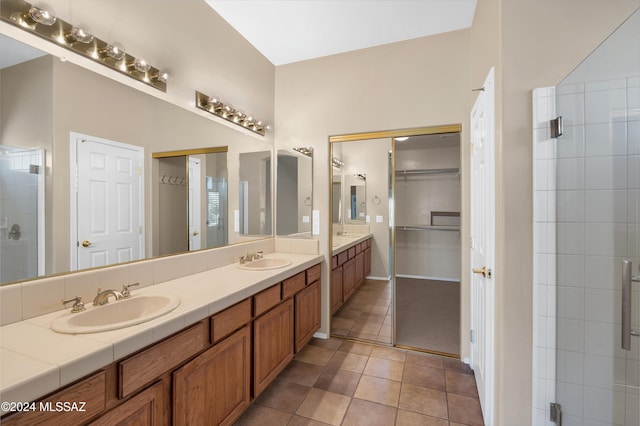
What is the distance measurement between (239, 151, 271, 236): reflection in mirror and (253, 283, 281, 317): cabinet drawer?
81cm

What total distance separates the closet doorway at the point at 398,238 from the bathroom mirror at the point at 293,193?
293mm

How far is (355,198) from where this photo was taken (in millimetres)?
3021

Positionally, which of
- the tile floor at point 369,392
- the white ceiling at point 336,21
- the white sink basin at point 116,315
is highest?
the white ceiling at point 336,21

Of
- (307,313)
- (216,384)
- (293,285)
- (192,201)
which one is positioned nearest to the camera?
(216,384)

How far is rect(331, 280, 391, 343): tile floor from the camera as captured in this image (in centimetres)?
290

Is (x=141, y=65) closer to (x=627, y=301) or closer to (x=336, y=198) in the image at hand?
(x=336, y=198)

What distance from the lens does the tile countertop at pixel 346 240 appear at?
2.97 metres

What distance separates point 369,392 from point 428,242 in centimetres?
174

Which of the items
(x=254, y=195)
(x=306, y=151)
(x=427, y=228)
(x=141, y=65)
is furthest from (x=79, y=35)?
(x=427, y=228)

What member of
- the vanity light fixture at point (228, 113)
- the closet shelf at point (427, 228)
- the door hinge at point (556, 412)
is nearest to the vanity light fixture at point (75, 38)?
the vanity light fixture at point (228, 113)

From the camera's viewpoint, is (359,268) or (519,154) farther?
(359,268)

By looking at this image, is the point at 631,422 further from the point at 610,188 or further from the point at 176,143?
the point at 176,143

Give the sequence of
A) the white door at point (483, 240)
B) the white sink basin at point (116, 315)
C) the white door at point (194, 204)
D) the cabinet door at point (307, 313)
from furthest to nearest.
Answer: the cabinet door at point (307, 313) → the white door at point (194, 204) → the white door at point (483, 240) → the white sink basin at point (116, 315)

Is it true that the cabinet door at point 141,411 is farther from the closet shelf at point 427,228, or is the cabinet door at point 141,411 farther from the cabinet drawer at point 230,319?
the closet shelf at point 427,228
